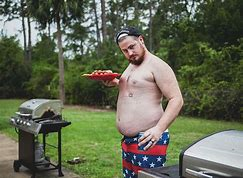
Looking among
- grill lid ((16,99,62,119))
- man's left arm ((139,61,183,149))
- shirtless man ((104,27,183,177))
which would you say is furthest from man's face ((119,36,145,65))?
grill lid ((16,99,62,119))

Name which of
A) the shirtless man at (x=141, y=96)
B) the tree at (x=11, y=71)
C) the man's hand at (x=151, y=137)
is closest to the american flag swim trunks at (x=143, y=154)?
the shirtless man at (x=141, y=96)

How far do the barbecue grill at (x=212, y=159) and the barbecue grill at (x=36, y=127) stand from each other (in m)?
2.63

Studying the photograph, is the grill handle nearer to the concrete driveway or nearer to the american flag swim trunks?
the american flag swim trunks

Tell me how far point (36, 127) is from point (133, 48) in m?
2.31

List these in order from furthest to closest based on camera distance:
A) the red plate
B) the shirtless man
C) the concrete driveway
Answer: the concrete driveway, the red plate, the shirtless man

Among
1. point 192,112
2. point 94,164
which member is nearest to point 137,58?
point 94,164

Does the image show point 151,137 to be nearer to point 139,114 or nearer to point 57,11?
point 139,114

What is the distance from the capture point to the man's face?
1.92 meters

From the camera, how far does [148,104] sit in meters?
1.97

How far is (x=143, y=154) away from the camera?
1954 mm

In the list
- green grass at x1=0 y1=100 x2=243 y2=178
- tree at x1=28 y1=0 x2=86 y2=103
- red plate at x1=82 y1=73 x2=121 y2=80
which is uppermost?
tree at x1=28 y1=0 x2=86 y2=103

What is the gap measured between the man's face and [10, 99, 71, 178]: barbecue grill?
2219 millimetres

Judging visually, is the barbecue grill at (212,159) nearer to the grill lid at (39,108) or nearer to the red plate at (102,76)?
the red plate at (102,76)

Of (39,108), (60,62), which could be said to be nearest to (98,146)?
(39,108)
